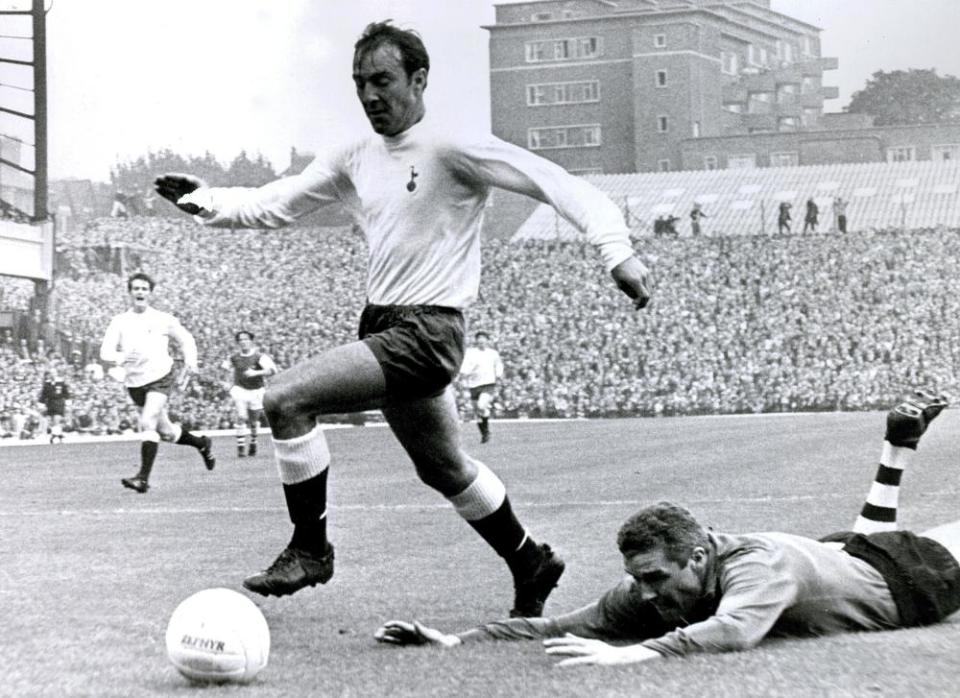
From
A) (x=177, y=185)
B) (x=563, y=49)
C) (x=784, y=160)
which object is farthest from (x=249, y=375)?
(x=784, y=160)

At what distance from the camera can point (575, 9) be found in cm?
3438

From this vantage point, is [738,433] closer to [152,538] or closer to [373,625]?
[152,538]

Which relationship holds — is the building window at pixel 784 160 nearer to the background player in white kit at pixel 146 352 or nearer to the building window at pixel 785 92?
the building window at pixel 785 92

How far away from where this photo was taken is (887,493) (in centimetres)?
549

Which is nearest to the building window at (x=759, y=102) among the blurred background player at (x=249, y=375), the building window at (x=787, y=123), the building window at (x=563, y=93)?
the building window at (x=787, y=123)

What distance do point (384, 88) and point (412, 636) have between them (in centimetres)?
175

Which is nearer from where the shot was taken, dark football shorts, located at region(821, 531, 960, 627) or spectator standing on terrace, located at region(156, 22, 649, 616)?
dark football shorts, located at region(821, 531, 960, 627)

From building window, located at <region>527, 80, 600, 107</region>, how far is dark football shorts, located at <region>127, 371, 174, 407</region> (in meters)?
→ 19.6

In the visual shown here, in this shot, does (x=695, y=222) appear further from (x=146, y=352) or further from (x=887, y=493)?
(x=887, y=493)

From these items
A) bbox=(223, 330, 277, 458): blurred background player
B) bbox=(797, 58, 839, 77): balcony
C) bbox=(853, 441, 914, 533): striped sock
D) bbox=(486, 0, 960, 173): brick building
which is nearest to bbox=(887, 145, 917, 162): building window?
bbox=(486, 0, 960, 173): brick building

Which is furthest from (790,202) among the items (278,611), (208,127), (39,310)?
(278,611)

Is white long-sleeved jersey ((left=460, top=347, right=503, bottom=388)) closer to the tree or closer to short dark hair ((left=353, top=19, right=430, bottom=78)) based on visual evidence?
short dark hair ((left=353, top=19, right=430, bottom=78))

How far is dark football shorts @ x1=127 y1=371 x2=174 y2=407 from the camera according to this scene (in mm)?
13633

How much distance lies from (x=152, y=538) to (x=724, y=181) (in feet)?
105
